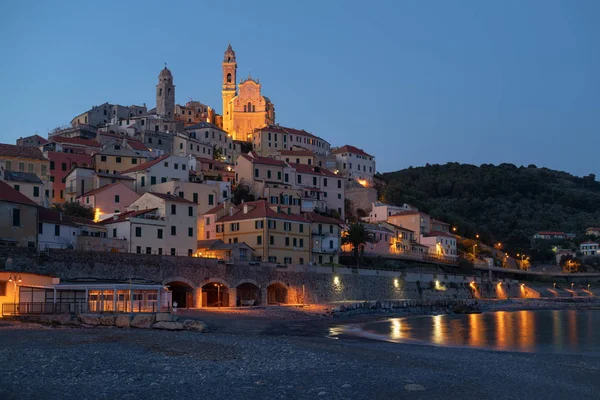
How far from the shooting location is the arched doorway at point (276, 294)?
5822cm

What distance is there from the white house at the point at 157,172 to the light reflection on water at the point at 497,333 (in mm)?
33298

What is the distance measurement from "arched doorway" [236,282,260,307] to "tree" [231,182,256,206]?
81.7ft

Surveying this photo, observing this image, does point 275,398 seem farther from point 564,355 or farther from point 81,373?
point 564,355

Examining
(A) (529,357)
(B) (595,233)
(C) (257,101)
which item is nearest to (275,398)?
(A) (529,357)

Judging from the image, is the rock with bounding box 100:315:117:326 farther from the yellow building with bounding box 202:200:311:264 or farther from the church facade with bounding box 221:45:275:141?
the church facade with bounding box 221:45:275:141

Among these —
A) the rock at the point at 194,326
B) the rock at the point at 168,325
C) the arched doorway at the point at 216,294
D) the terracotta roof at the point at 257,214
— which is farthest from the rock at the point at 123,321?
the terracotta roof at the point at 257,214

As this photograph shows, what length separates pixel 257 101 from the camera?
12938cm

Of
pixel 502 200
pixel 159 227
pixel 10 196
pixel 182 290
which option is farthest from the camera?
pixel 502 200

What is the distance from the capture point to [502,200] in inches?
6609

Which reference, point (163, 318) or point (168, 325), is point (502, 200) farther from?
point (168, 325)

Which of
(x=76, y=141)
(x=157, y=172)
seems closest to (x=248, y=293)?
(x=157, y=172)

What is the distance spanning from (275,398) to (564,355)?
793 inches

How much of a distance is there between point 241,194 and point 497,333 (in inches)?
1714

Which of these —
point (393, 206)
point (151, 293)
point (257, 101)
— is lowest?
point (151, 293)
